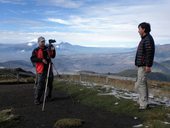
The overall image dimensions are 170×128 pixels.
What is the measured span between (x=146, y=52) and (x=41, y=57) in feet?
15.9

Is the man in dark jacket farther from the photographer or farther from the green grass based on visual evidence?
the photographer

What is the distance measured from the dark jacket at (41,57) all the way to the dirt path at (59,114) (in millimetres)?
1415

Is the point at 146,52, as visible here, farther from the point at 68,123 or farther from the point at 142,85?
the point at 68,123

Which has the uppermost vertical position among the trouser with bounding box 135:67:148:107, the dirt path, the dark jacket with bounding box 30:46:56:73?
the dark jacket with bounding box 30:46:56:73

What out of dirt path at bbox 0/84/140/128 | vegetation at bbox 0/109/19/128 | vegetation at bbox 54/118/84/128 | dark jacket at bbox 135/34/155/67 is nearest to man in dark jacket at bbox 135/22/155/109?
dark jacket at bbox 135/34/155/67

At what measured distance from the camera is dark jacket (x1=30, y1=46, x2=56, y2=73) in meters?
16.7

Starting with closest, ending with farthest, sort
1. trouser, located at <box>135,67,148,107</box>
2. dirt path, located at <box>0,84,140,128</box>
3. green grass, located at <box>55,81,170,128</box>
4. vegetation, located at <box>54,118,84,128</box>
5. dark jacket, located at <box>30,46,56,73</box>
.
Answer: vegetation, located at <box>54,118,84,128</box> → dirt path, located at <box>0,84,140,128</box> → green grass, located at <box>55,81,170,128</box> → trouser, located at <box>135,67,148,107</box> → dark jacket, located at <box>30,46,56,73</box>

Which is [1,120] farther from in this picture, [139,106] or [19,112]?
[139,106]

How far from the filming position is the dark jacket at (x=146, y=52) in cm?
1348

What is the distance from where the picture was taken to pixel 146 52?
13.6 m

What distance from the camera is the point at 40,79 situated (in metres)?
17.1

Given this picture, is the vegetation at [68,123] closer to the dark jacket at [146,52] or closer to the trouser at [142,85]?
A: the trouser at [142,85]

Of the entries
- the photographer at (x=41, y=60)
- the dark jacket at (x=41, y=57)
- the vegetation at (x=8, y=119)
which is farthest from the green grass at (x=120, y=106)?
the vegetation at (x=8, y=119)

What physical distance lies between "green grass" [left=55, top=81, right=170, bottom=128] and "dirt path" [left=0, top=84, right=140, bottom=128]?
39 cm
